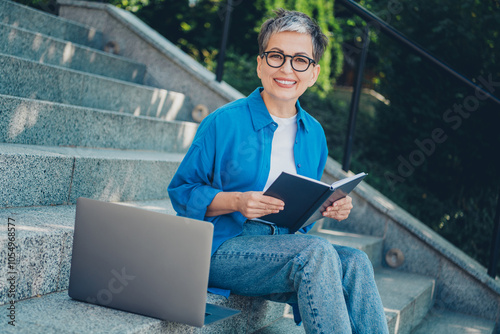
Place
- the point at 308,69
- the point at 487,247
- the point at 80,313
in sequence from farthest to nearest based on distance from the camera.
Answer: the point at 487,247, the point at 308,69, the point at 80,313

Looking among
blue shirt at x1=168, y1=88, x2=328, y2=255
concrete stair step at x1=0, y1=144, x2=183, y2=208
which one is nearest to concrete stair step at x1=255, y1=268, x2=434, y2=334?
blue shirt at x1=168, y1=88, x2=328, y2=255

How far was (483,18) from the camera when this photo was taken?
4242mm

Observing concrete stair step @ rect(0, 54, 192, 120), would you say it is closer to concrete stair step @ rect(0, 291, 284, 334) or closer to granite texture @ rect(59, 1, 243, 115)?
granite texture @ rect(59, 1, 243, 115)

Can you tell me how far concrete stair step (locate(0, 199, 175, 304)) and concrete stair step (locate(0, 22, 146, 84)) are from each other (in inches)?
64.1

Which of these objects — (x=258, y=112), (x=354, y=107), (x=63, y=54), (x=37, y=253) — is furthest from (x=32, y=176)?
(x=354, y=107)

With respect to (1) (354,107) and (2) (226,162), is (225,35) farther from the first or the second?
(2) (226,162)

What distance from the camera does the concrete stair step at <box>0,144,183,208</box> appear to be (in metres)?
2.02

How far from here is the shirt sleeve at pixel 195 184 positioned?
1804 mm

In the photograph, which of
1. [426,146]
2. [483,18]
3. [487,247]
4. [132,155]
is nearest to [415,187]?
[426,146]

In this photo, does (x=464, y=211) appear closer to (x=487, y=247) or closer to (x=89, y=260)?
(x=487, y=247)

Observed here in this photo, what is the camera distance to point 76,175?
2.31 metres

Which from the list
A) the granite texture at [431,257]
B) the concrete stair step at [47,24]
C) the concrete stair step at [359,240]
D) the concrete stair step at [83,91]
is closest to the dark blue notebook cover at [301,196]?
the concrete stair step at [359,240]

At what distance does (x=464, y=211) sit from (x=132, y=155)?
300 cm

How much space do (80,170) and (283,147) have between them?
0.94 metres
